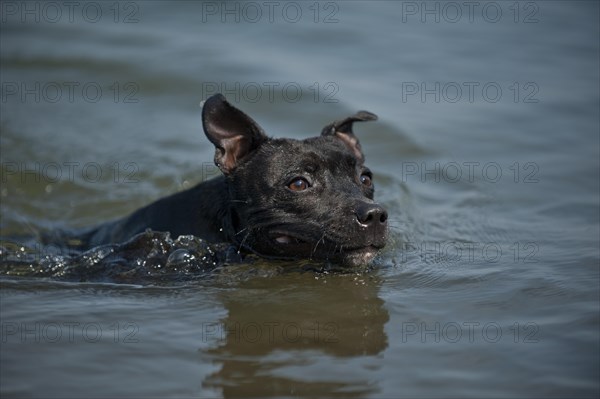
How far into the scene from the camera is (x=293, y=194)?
26.7 ft

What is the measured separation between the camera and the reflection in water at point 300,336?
577 cm

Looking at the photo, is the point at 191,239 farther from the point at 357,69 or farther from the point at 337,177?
the point at 357,69

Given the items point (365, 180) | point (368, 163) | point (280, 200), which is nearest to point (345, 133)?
point (365, 180)

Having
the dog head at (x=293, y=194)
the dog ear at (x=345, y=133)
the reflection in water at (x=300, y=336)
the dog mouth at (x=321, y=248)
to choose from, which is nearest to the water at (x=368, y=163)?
the reflection in water at (x=300, y=336)

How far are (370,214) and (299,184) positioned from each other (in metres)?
0.82

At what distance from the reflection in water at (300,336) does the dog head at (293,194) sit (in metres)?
0.34

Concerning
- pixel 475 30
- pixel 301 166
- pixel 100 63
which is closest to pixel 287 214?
pixel 301 166

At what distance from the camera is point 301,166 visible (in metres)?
8.23

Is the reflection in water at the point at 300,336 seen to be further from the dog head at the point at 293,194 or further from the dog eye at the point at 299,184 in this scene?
the dog eye at the point at 299,184

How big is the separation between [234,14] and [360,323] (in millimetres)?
10486

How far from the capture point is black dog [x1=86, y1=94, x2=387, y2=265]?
25.7 ft

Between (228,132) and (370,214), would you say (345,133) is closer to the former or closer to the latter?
(228,132)

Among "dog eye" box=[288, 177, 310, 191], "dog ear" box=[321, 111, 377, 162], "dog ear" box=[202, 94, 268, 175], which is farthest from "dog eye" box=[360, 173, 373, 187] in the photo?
"dog ear" box=[202, 94, 268, 175]

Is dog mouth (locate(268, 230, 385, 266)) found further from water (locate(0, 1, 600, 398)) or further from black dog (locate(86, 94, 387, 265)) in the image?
water (locate(0, 1, 600, 398))
